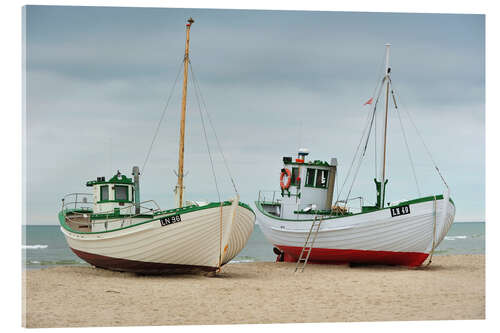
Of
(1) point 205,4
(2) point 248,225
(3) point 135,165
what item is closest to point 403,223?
(2) point 248,225

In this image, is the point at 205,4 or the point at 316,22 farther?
the point at 316,22

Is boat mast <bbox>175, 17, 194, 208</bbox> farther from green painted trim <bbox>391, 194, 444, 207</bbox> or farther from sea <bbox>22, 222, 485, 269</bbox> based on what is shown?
sea <bbox>22, 222, 485, 269</bbox>

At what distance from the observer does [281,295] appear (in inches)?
492

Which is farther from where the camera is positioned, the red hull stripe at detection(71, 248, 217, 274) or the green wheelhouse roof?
the green wheelhouse roof

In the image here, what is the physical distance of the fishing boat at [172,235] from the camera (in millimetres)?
13820

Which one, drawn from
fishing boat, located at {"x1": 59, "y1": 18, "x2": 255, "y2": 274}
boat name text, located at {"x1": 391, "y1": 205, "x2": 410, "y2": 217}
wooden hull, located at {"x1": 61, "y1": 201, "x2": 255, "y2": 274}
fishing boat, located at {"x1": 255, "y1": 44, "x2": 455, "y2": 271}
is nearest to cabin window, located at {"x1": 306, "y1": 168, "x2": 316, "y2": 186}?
fishing boat, located at {"x1": 255, "y1": 44, "x2": 455, "y2": 271}

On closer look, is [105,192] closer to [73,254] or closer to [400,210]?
[400,210]

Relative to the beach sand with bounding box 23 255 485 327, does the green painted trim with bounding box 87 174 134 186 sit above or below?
above

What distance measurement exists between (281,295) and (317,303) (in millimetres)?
1090

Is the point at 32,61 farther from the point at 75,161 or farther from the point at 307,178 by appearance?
the point at 307,178

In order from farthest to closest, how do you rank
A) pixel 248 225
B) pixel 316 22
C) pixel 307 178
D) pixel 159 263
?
pixel 307 178, pixel 248 225, pixel 159 263, pixel 316 22

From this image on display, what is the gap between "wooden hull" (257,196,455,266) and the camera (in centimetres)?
1591

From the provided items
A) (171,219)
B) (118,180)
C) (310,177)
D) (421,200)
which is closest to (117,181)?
(118,180)

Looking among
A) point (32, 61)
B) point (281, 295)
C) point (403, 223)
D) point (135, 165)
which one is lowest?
point (281, 295)
